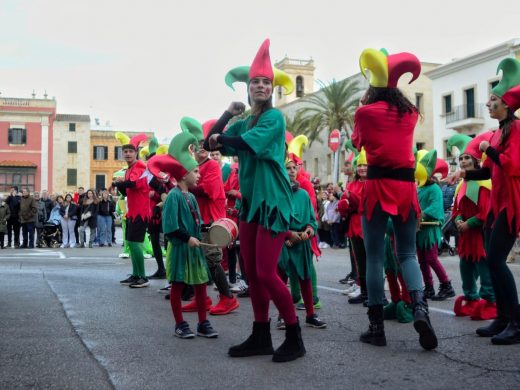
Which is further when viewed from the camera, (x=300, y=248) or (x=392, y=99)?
(x=300, y=248)

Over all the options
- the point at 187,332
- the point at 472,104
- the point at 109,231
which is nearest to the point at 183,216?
the point at 187,332

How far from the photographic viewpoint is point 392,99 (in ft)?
17.4

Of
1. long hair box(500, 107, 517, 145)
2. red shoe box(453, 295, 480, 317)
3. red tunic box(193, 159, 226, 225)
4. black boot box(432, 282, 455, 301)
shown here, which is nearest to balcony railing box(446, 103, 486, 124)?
black boot box(432, 282, 455, 301)

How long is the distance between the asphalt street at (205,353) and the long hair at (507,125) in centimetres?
166

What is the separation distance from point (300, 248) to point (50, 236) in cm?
1699

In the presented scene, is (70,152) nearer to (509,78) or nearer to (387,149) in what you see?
(509,78)

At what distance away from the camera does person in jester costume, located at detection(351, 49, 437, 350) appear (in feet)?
17.1

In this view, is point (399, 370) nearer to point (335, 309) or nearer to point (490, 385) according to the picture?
point (490, 385)

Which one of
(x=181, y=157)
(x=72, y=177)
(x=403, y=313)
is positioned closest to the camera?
(x=181, y=157)

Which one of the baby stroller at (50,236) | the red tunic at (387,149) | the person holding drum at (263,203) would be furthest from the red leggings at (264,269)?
the baby stroller at (50,236)

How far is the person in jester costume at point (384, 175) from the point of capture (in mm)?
5211

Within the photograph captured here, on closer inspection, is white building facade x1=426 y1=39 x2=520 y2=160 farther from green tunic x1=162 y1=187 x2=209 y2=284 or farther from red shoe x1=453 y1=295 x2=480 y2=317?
green tunic x1=162 y1=187 x2=209 y2=284

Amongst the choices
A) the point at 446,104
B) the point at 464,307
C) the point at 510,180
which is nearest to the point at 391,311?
the point at 464,307

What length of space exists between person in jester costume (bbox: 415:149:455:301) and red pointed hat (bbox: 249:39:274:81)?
360 cm
